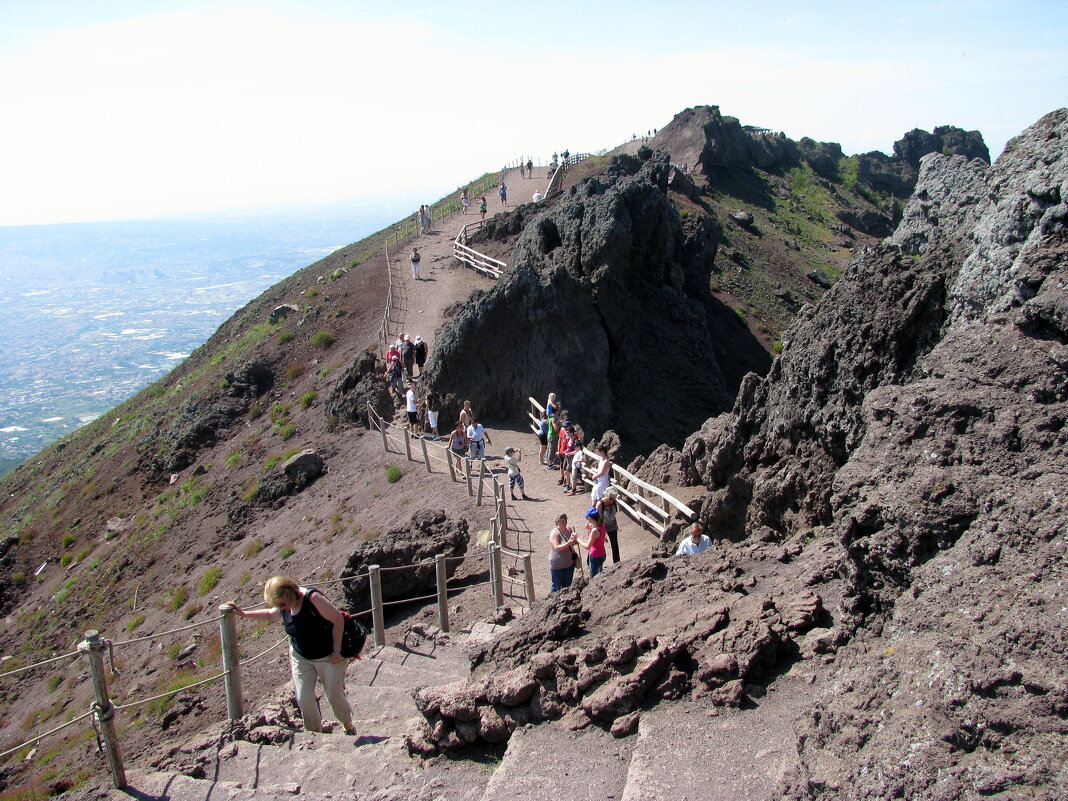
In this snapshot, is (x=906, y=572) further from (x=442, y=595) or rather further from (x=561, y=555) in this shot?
(x=442, y=595)

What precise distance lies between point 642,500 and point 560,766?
28.1 ft

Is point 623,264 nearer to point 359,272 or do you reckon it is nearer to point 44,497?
point 359,272

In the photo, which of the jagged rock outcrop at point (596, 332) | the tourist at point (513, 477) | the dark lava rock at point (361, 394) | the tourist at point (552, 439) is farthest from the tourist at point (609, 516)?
the dark lava rock at point (361, 394)

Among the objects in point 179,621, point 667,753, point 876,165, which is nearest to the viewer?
point 667,753

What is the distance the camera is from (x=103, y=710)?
268 inches

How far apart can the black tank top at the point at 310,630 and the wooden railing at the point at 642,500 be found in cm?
630

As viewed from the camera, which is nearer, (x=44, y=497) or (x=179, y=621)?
(x=179, y=621)

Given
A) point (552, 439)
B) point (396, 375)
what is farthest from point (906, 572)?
point (396, 375)

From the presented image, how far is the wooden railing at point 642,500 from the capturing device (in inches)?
502

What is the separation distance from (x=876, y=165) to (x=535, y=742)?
285 feet

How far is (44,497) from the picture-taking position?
32.0m

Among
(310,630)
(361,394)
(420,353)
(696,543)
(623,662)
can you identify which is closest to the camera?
(623,662)

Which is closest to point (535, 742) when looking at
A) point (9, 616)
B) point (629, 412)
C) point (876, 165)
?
point (629, 412)

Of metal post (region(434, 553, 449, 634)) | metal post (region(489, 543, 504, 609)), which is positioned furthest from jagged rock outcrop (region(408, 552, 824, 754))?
metal post (region(489, 543, 504, 609))
